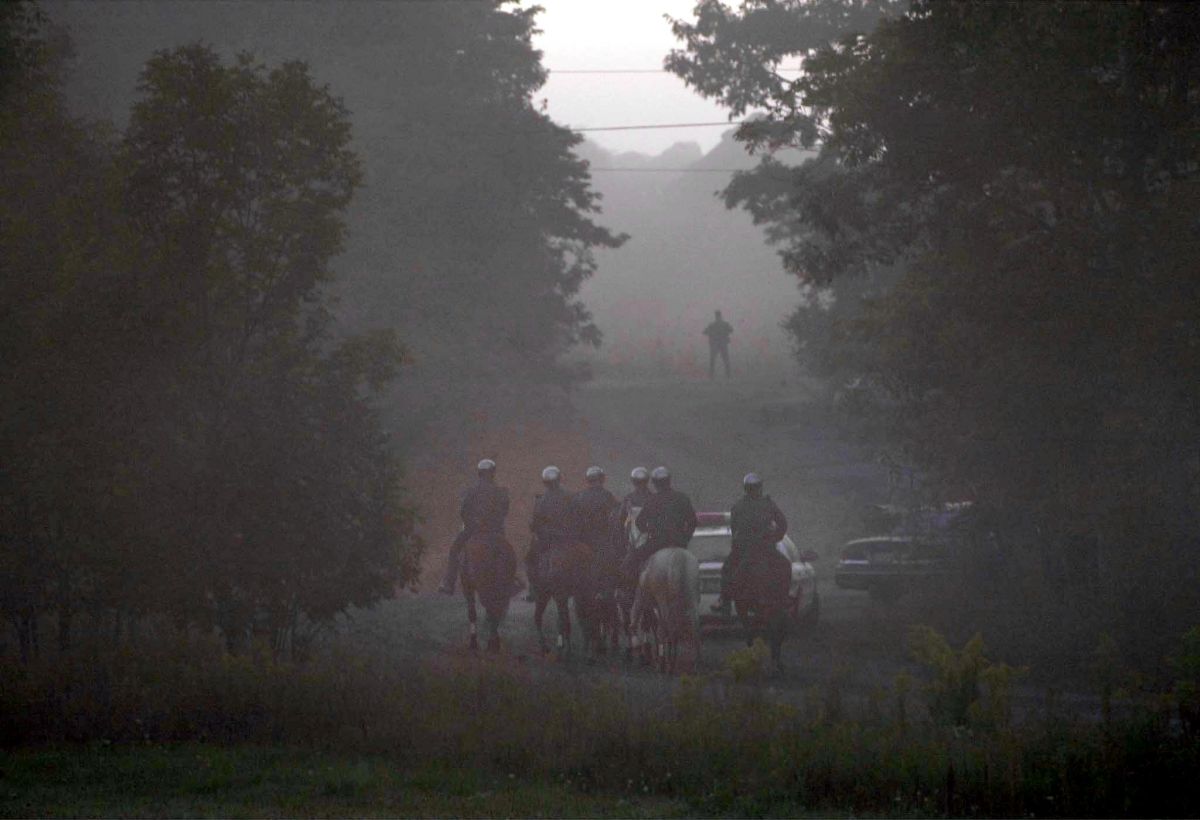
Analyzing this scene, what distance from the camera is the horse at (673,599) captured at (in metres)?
17.8

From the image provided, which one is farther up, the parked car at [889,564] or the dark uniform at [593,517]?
the dark uniform at [593,517]

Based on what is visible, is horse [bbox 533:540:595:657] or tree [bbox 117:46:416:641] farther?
horse [bbox 533:540:595:657]

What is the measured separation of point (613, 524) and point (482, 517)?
1.62m

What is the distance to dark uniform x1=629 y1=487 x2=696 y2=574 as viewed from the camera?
18531 millimetres

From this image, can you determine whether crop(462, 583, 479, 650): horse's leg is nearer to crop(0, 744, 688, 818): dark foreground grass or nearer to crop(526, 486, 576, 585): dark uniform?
crop(526, 486, 576, 585): dark uniform

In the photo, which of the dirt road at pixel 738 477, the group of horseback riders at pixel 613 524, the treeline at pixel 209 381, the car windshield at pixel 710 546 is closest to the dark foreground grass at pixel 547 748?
the treeline at pixel 209 381

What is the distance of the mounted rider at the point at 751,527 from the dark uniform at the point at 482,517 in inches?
116

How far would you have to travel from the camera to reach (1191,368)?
18016 millimetres

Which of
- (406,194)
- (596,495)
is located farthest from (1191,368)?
(406,194)

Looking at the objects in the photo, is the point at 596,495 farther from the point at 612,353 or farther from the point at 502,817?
the point at 612,353

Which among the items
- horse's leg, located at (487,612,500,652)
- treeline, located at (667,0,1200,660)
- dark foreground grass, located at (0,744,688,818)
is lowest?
dark foreground grass, located at (0,744,688,818)

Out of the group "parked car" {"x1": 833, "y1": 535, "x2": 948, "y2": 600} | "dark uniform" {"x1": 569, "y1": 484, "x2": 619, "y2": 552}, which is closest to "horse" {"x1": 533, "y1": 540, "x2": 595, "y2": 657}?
"dark uniform" {"x1": 569, "y1": 484, "x2": 619, "y2": 552}

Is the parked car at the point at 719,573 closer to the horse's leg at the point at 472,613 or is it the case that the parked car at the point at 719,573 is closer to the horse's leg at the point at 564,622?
the horse's leg at the point at 564,622

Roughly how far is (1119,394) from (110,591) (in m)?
11.5
